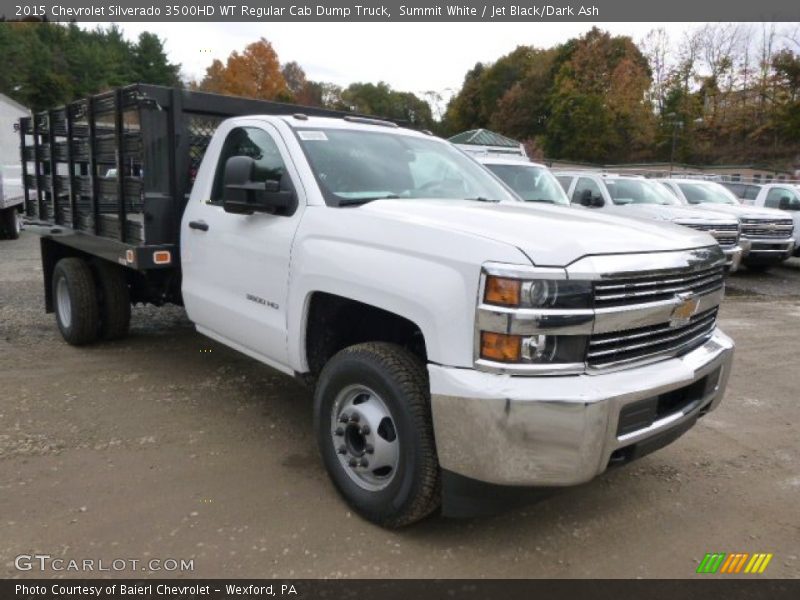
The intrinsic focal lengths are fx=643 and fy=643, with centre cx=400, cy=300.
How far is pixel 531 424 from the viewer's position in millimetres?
2486

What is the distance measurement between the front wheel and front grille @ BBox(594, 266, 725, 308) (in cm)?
87

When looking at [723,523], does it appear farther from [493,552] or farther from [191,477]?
[191,477]

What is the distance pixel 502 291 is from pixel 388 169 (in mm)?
1707

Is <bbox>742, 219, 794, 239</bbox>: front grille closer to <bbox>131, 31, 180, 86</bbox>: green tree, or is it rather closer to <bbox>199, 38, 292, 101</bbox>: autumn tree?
<bbox>199, 38, 292, 101</bbox>: autumn tree

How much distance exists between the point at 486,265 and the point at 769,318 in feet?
25.3

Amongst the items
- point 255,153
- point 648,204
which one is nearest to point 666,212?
point 648,204

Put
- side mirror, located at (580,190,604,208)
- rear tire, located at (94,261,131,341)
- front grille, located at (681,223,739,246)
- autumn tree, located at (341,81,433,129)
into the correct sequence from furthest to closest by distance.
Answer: autumn tree, located at (341,81,433,129)
front grille, located at (681,223,739,246)
side mirror, located at (580,190,604,208)
rear tire, located at (94,261,131,341)

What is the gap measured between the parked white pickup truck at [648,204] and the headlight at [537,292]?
800 centimetres

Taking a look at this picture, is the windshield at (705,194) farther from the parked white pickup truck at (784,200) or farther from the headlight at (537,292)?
the headlight at (537,292)

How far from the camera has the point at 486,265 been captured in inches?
101

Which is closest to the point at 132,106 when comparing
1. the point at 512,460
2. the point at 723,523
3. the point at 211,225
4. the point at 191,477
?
the point at 211,225

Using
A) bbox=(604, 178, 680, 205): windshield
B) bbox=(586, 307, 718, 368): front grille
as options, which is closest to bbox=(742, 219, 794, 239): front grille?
bbox=(604, 178, 680, 205): windshield

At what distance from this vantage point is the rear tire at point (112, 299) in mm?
6000

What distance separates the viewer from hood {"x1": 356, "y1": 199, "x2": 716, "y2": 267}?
2625 mm
